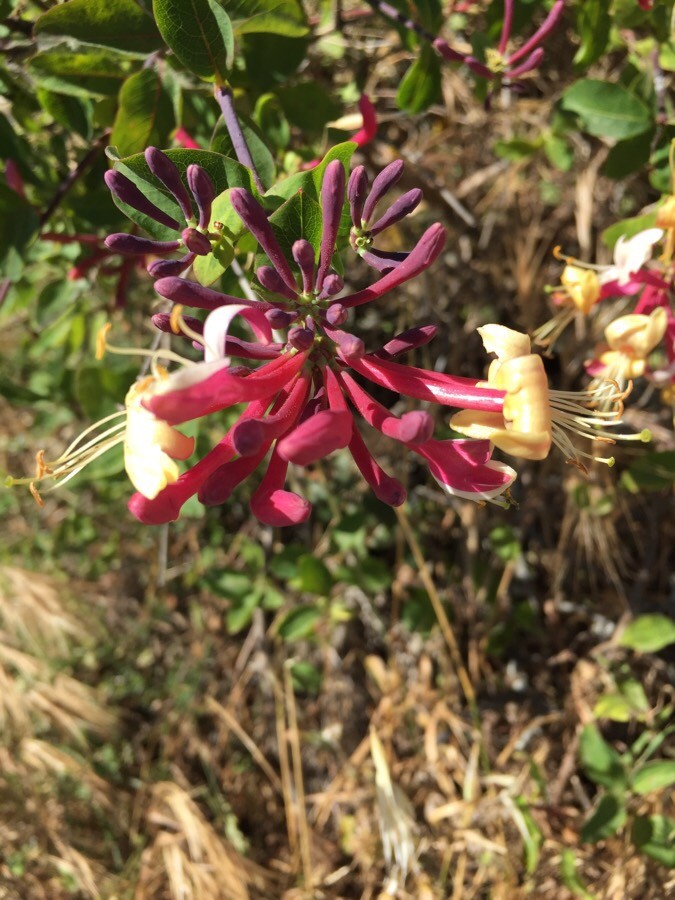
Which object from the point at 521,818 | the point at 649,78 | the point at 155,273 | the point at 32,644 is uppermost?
the point at 155,273

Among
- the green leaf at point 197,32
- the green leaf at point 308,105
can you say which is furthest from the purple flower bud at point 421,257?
the green leaf at point 308,105

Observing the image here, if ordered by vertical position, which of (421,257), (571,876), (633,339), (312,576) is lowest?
(571,876)

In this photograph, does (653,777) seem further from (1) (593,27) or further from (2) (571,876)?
(1) (593,27)

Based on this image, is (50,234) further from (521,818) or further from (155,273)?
(521,818)

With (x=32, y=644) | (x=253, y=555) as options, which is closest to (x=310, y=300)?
(x=253, y=555)

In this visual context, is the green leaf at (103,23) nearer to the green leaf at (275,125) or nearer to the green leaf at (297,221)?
the green leaf at (275,125)

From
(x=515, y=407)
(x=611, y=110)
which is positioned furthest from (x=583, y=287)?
(x=515, y=407)

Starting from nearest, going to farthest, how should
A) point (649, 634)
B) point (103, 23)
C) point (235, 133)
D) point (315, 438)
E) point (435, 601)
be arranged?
point (315, 438), point (235, 133), point (103, 23), point (649, 634), point (435, 601)
